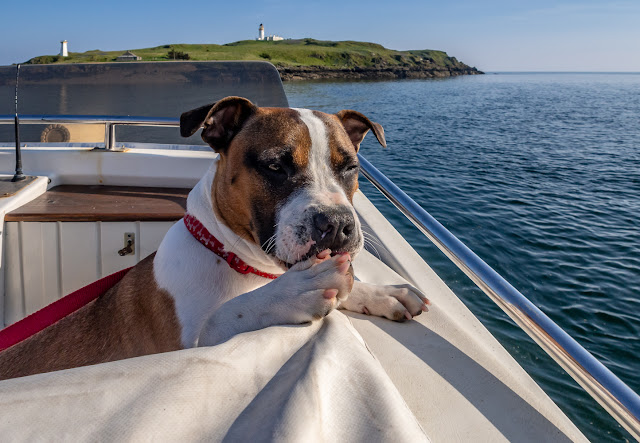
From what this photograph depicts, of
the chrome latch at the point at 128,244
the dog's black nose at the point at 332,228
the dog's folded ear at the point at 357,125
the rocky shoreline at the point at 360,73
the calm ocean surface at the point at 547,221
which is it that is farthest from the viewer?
the rocky shoreline at the point at 360,73

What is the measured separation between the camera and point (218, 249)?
2.01 meters

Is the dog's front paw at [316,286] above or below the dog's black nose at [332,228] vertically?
below

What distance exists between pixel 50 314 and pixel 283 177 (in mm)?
1065

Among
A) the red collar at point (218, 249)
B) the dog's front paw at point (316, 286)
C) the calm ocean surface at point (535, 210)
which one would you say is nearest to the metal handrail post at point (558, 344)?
the dog's front paw at point (316, 286)

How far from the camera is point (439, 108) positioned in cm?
3581

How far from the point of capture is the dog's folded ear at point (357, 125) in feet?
8.38

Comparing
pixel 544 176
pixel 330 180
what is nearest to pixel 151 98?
pixel 330 180

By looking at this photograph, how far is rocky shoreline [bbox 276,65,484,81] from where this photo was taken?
74625 millimetres

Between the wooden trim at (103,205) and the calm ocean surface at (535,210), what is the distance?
0.90 m

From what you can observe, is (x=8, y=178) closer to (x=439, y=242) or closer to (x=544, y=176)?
(x=439, y=242)

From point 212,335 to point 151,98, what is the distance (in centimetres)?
353

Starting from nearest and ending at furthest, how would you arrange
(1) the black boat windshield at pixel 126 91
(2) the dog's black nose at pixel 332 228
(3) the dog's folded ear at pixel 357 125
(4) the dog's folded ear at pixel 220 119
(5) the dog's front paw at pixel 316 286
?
1. (5) the dog's front paw at pixel 316 286
2. (2) the dog's black nose at pixel 332 228
3. (4) the dog's folded ear at pixel 220 119
4. (3) the dog's folded ear at pixel 357 125
5. (1) the black boat windshield at pixel 126 91

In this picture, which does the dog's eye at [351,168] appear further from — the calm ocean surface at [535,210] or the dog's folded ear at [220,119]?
the calm ocean surface at [535,210]

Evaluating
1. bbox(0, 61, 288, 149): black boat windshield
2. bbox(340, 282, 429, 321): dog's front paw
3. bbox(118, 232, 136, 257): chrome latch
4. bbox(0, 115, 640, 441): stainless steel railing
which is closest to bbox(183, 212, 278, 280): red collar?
bbox(340, 282, 429, 321): dog's front paw
